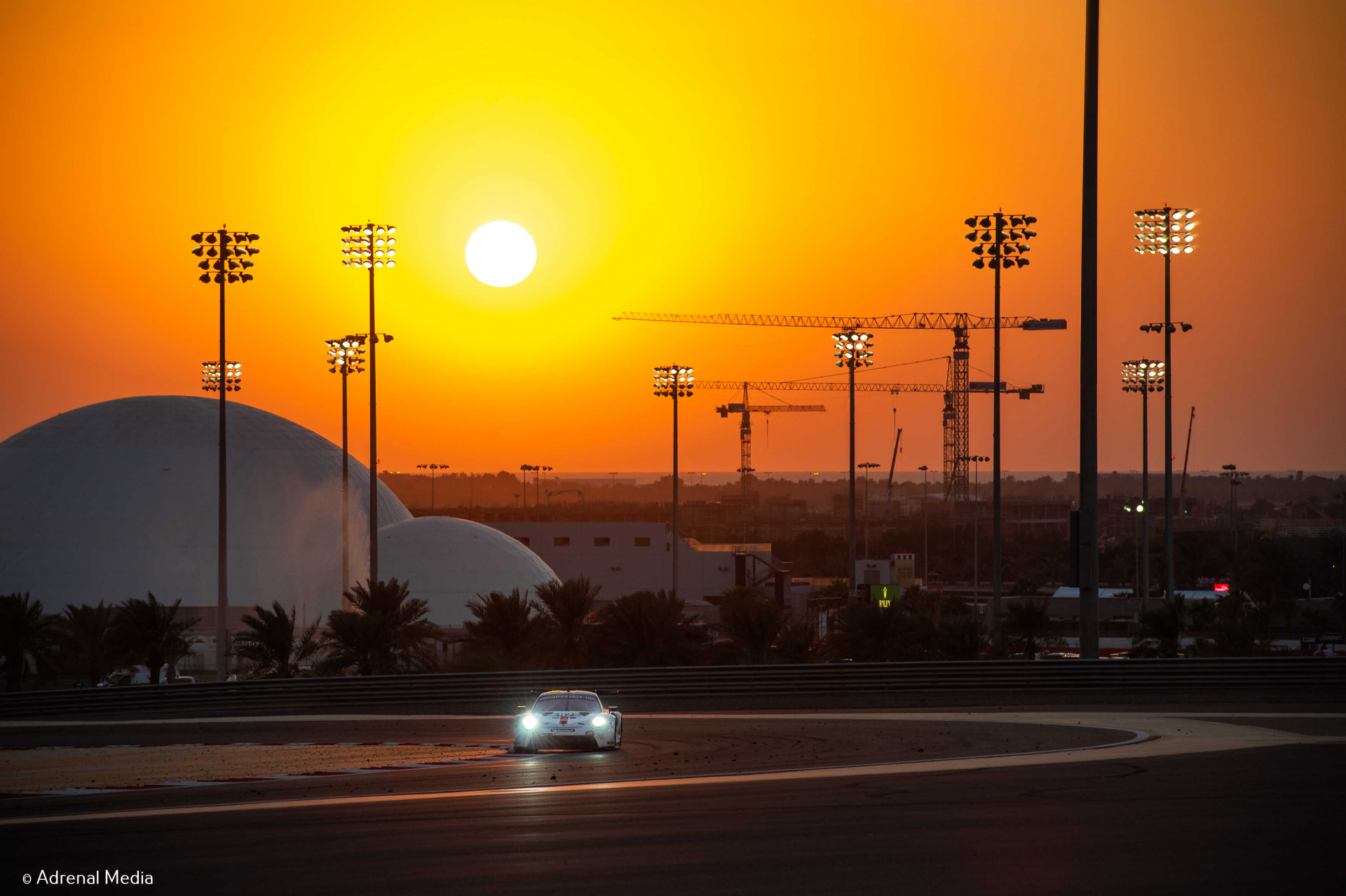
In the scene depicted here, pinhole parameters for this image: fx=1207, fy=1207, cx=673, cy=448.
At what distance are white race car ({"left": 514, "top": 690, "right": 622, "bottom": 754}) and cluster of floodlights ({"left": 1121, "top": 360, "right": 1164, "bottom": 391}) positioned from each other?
49329mm

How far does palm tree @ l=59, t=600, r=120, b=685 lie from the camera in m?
42.8

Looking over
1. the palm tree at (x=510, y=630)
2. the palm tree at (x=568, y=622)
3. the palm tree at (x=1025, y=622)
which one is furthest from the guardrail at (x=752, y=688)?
the palm tree at (x=1025, y=622)

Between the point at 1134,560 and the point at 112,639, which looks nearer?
the point at 112,639

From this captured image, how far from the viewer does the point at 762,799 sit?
42.2ft

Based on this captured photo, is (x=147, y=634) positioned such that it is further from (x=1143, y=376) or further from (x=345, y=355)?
(x=1143, y=376)

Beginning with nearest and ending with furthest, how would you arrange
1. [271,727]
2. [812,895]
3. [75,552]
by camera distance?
1. [812,895]
2. [271,727]
3. [75,552]

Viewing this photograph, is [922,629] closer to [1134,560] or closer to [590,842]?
[590,842]

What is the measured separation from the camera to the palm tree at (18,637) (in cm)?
3809

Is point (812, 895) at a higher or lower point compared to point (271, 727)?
higher

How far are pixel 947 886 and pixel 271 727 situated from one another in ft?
66.2

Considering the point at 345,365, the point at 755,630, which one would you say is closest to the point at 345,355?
the point at 345,365

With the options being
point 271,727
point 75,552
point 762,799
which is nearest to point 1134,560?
point 75,552

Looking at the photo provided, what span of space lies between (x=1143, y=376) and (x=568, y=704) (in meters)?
57.4

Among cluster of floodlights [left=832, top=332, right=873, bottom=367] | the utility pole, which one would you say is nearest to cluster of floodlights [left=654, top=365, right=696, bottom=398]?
cluster of floodlights [left=832, top=332, right=873, bottom=367]
